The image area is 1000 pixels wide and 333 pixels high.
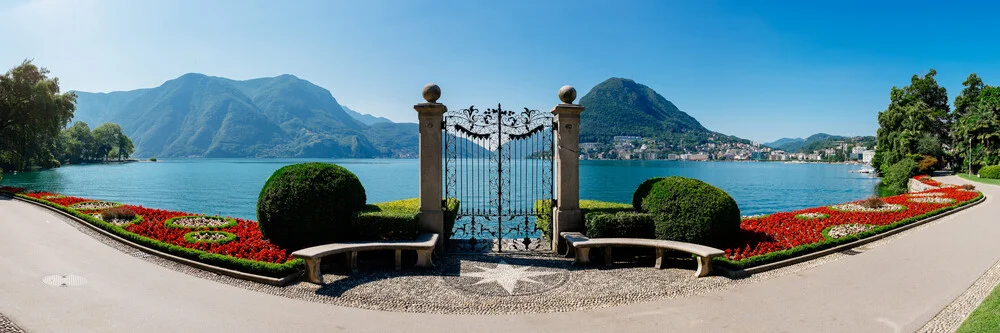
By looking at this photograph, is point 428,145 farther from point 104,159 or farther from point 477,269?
point 104,159

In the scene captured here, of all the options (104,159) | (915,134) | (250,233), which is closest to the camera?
(250,233)

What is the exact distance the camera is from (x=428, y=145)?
28.8 ft

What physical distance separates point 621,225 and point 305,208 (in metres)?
6.02

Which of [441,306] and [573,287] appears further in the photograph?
[573,287]

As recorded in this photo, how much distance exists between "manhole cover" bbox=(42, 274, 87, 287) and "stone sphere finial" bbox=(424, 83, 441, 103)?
625 cm

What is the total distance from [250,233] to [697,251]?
9.22 meters

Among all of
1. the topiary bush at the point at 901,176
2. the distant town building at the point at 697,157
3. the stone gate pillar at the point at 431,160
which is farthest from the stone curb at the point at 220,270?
the distant town building at the point at 697,157

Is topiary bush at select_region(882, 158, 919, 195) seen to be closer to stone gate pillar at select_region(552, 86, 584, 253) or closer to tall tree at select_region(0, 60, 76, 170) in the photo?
stone gate pillar at select_region(552, 86, 584, 253)

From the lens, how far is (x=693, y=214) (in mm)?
8281

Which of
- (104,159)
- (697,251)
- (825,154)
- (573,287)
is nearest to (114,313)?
(573,287)

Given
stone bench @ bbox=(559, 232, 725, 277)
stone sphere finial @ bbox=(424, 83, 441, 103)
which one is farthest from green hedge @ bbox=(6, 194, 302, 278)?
stone bench @ bbox=(559, 232, 725, 277)

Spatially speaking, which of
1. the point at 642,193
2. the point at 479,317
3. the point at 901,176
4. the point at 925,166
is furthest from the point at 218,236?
the point at 925,166

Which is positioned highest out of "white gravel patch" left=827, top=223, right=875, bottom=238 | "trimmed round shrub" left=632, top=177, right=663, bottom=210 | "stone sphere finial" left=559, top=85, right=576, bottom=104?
"stone sphere finial" left=559, top=85, right=576, bottom=104

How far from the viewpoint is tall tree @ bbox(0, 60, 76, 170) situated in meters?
25.8
